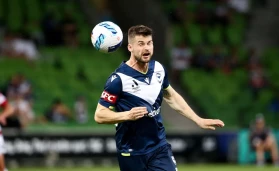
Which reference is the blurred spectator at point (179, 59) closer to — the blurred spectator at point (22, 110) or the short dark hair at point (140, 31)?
the blurred spectator at point (22, 110)

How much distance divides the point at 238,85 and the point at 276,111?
1.61 m

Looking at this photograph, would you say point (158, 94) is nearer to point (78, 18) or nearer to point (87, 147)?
point (87, 147)

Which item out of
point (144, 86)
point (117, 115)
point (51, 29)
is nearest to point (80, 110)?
point (51, 29)

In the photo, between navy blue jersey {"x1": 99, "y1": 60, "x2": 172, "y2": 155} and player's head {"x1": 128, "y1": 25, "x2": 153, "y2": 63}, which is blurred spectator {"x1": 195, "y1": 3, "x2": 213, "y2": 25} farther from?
player's head {"x1": 128, "y1": 25, "x2": 153, "y2": 63}

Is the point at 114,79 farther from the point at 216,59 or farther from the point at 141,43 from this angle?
the point at 216,59

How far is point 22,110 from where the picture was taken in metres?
21.2

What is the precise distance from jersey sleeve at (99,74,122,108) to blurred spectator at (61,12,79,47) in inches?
651

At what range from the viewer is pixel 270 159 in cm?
2303

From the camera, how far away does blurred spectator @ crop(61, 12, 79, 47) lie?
2506 centimetres

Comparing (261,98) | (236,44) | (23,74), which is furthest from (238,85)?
(23,74)

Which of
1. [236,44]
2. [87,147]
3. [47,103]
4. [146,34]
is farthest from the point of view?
[236,44]

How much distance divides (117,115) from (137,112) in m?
0.32

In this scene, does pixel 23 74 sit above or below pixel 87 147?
above

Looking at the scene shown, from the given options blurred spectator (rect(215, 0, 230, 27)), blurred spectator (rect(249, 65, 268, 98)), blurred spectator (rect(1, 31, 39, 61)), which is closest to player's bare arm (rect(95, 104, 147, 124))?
blurred spectator (rect(1, 31, 39, 61))
